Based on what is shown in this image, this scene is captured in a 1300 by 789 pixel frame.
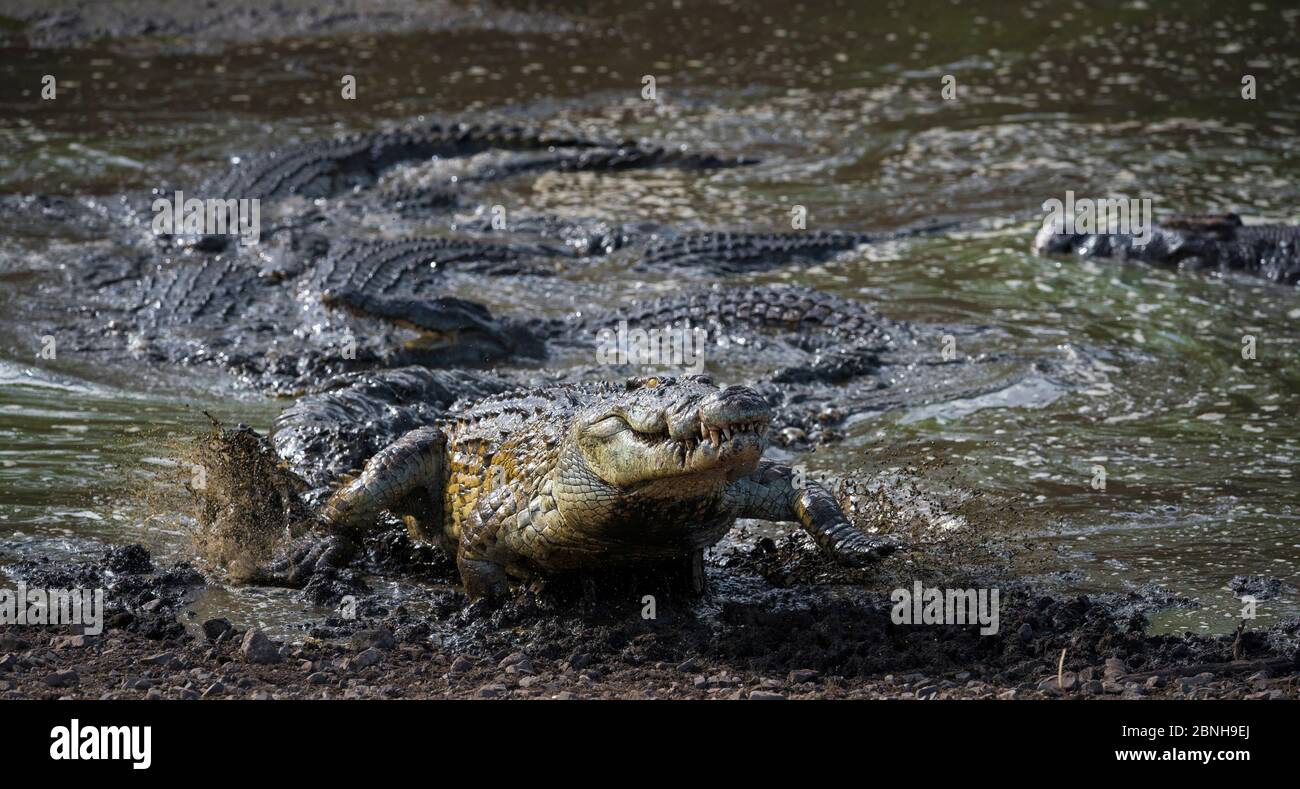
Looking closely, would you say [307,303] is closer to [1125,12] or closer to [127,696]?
[127,696]

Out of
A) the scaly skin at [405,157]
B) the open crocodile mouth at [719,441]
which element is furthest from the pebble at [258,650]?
the scaly skin at [405,157]

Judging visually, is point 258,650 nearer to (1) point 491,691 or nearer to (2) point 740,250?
(1) point 491,691

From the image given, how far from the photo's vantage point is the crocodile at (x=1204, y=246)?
1088cm

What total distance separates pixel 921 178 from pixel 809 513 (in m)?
8.46

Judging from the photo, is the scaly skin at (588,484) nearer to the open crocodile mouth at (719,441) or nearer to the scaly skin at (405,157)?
the open crocodile mouth at (719,441)

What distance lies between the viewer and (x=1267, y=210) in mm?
12367

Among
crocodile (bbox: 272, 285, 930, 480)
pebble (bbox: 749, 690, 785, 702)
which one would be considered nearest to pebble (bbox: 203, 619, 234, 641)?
pebble (bbox: 749, 690, 785, 702)

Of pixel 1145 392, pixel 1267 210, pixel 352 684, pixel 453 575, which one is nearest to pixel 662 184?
pixel 1267 210

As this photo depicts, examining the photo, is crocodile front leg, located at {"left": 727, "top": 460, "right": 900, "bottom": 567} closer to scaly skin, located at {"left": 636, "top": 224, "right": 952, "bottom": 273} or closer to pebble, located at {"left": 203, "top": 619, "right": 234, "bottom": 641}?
pebble, located at {"left": 203, "top": 619, "right": 234, "bottom": 641}

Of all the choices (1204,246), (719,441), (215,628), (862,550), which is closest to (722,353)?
(1204,246)

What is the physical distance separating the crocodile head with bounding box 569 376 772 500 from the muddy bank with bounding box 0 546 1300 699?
54cm

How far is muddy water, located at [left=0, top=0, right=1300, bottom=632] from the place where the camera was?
21.7ft

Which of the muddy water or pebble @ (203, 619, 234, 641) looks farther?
the muddy water

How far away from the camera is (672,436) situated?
434 centimetres
